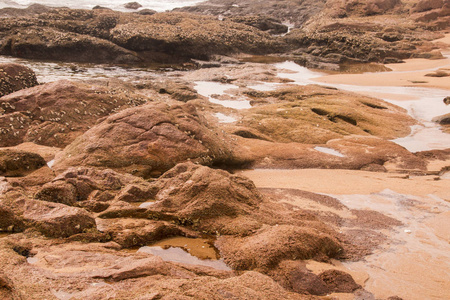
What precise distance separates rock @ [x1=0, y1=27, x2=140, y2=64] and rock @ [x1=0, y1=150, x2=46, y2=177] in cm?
3114

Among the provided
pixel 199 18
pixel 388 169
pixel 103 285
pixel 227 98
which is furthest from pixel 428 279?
pixel 199 18

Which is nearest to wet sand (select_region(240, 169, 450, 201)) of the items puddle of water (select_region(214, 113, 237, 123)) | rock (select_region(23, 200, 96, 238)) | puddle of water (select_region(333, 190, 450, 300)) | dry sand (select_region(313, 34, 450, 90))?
puddle of water (select_region(333, 190, 450, 300))

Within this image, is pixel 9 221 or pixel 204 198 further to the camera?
pixel 204 198

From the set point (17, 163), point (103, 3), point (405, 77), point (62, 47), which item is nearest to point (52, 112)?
point (17, 163)

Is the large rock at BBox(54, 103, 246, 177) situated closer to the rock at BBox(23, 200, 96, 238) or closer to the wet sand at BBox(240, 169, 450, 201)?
the wet sand at BBox(240, 169, 450, 201)

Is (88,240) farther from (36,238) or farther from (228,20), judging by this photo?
(228,20)

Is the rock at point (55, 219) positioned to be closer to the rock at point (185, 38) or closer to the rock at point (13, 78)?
the rock at point (13, 78)

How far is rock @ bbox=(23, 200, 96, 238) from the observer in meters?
6.84

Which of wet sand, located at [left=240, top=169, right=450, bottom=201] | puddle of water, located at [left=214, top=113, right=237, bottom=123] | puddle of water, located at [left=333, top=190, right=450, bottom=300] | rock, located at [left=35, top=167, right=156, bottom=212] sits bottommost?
wet sand, located at [left=240, top=169, right=450, bottom=201]

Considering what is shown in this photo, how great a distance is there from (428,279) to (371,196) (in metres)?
4.71

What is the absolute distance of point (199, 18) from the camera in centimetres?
5309

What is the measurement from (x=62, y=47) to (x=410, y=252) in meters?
37.9

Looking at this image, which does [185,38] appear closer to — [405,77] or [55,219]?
[405,77]

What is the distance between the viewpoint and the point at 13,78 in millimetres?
18609
